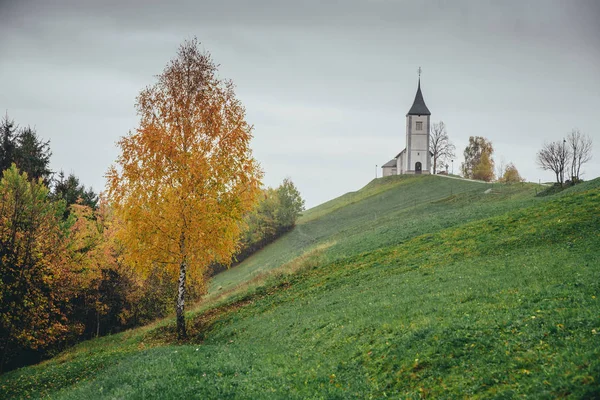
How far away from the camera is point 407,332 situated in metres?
14.7

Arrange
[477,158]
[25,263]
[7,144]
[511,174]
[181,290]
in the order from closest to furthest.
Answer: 1. [25,263]
2. [181,290]
3. [7,144]
4. [511,174]
5. [477,158]

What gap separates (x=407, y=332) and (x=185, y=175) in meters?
14.3

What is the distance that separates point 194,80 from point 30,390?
16866 millimetres

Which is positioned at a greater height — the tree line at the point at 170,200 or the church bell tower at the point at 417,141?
the church bell tower at the point at 417,141

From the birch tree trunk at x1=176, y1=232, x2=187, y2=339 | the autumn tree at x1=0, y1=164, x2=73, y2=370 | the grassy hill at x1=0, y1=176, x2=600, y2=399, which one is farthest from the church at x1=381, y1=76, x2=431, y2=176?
the autumn tree at x1=0, y1=164, x2=73, y2=370

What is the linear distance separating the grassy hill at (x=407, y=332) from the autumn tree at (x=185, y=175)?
4966mm

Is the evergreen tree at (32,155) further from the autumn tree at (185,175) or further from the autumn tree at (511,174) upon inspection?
the autumn tree at (511,174)

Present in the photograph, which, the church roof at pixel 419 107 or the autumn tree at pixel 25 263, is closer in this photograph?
the autumn tree at pixel 25 263

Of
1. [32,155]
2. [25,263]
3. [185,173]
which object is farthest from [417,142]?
[25,263]

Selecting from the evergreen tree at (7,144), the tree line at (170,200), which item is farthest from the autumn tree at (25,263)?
the evergreen tree at (7,144)

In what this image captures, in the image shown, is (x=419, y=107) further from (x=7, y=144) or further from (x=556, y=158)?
(x=7, y=144)

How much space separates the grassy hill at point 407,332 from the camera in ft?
36.4

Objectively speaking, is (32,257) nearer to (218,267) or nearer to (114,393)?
(114,393)

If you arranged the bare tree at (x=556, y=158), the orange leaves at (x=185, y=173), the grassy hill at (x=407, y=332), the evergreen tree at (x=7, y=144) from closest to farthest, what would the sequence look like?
the grassy hill at (x=407, y=332) → the orange leaves at (x=185, y=173) → the evergreen tree at (x=7, y=144) → the bare tree at (x=556, y=158)
